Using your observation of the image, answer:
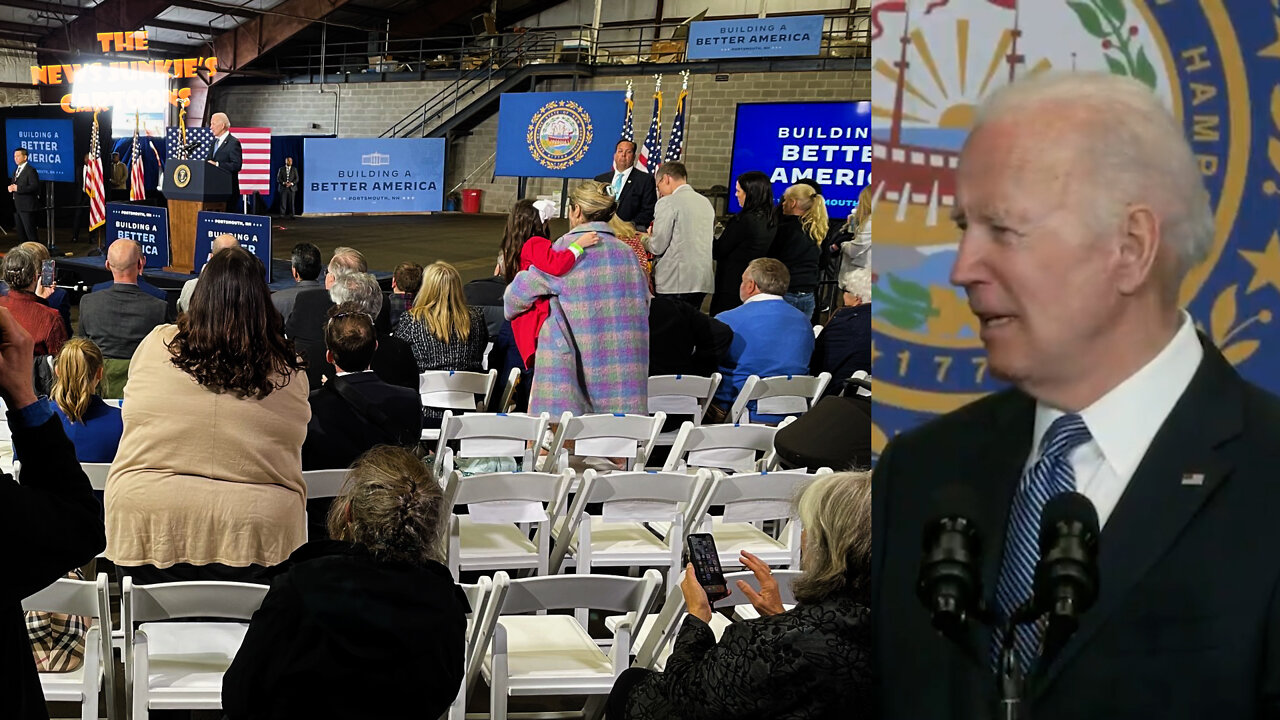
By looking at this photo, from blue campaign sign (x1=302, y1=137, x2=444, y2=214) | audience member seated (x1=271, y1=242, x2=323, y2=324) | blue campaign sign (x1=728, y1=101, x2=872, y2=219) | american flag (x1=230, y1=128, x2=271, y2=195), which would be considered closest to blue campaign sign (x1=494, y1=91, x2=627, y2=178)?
blue campaign sign (x1=302, y1=137, x2=444, y2=214)

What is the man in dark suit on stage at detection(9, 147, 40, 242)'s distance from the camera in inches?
459

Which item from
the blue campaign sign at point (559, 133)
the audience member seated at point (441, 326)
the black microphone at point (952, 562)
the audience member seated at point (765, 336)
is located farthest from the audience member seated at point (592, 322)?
the blue campaign sign at point (559, 133)

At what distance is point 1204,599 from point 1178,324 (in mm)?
195

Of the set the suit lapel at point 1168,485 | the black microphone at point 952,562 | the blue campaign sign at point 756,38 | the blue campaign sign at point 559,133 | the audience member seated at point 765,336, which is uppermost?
the blue campaign sign at point 756,38

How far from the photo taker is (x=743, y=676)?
1517mm

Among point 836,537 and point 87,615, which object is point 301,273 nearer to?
point 87,615

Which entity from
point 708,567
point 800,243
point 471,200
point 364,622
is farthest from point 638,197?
point 471,200

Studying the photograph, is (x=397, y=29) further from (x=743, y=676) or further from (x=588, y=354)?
(x=743, y=676)

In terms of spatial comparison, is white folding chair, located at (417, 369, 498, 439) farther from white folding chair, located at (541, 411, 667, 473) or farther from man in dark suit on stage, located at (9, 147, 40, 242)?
man in dark suit on stage, located at (9, 147, 40, 242)

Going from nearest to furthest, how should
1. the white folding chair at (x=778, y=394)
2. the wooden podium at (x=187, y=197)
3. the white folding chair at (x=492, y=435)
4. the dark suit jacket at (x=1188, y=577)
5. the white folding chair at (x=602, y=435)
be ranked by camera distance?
1. the dark suit jacket at (x=1188, y=577)
2. the white folding chair at (x=492, y=435)
3. the white folding chair at (x=602, y=435)
4. the white folding chair at (x=778, y=394)
5. the wooden podium at (x=187, y=197)

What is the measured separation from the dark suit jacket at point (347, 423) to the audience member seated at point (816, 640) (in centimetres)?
182

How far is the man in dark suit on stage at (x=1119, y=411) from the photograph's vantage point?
0.71 metres

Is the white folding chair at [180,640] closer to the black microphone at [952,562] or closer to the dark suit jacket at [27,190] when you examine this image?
the black microphone at [952,562]

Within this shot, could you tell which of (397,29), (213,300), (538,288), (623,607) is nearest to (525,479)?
(623,607)
